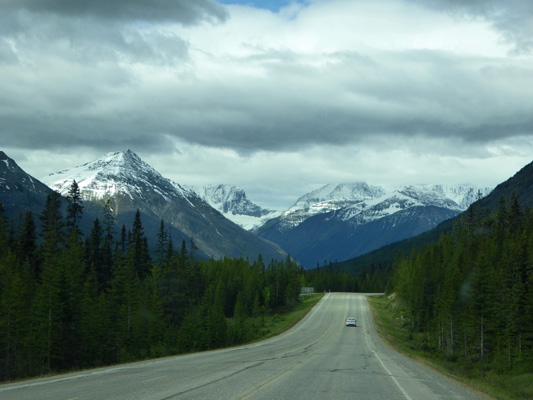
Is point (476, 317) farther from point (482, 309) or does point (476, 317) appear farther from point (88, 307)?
point (88, 307)

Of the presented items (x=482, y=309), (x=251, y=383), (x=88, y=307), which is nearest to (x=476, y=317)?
(x=482, y=309)

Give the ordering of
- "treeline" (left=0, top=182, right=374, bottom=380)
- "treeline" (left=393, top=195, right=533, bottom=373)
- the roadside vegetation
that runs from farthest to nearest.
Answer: "treeline" (left=393, top=195, right=533, bottom=373)
the roadside vegetation
"treeline" (left=0, top=182, right=374, bottom=380)

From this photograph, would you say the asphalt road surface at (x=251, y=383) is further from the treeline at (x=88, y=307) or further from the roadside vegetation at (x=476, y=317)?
the treeline at (x=88, y=307)

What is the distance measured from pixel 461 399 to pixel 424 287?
71.0 metres

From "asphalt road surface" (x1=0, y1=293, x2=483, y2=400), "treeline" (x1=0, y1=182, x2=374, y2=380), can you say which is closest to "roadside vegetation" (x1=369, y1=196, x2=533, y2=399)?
"asphalt road surface" (x1=0, y1=293, x2=483, y2=400)

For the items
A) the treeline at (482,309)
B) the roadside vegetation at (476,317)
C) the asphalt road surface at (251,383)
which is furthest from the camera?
the treeline at (482,309)

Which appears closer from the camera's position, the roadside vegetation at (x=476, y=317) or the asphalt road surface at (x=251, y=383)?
the asphalt road surface at (x=251, y=383)

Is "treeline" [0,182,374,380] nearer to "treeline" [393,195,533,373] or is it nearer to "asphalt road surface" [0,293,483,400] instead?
"asphalt road surface" [0,293,483,400]

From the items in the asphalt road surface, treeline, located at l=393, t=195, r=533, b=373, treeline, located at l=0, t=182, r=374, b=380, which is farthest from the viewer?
treeline, located at l=393, t=195, r=533, b=373

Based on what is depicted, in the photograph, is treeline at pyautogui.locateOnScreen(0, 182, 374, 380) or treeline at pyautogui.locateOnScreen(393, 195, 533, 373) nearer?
treeline at pyautogui.locateOnScreen(0, 182, 374, 380)

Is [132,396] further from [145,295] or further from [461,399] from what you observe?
[145,295]

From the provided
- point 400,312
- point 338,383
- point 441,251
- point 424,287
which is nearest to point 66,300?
point 338,383

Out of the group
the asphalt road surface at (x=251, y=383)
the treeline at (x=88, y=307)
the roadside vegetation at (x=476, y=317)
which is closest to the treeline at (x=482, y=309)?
the roadside vegetation at (x=476, y=317)

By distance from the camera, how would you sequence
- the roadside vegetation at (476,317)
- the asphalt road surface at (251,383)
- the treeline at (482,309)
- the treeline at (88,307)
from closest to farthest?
the asphalt road surface at (251,383)
the treeline at (88,307)
the roadside vegetation at (476,317)
the treeline at (482,309)
